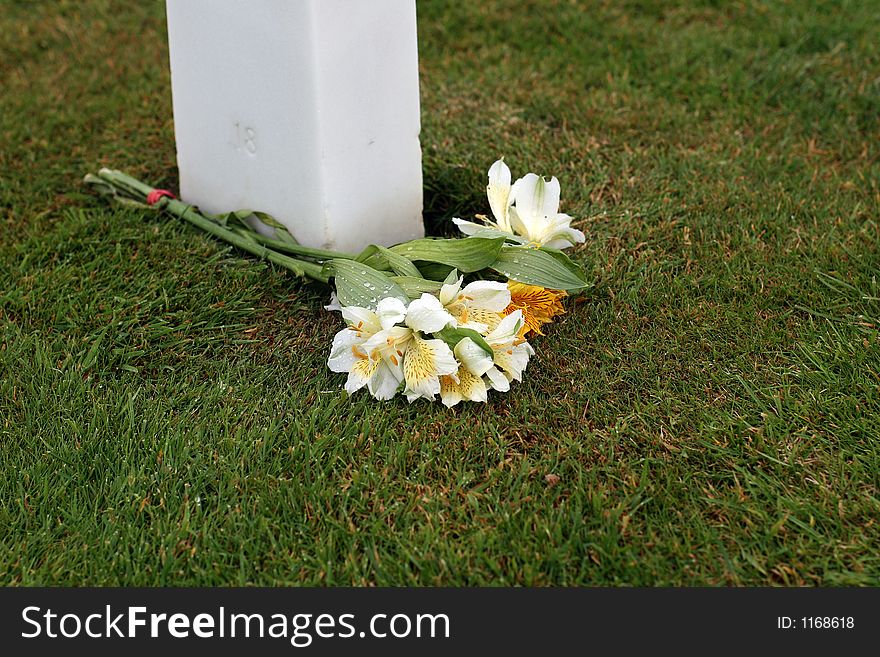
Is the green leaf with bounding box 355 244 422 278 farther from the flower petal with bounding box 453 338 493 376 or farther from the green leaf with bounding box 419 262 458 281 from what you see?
A: the flower petal with bounding box 453 338 493 376

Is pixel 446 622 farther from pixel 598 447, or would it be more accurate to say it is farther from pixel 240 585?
pixel 598 447

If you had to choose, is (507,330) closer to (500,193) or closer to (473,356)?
(473,356)

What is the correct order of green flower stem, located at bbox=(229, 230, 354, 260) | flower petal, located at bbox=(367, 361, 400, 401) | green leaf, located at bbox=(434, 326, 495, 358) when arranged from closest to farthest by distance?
green leaf, located at bbox=(434, 326, 495, 358) → flower petal, located at bbox=(367, 361, 400, 401) → green flower stem, located at bbox=(229, 230, 354, 260)

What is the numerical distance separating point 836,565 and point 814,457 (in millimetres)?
262

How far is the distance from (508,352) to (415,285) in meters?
0.25

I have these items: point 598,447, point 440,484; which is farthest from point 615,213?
point 440,484

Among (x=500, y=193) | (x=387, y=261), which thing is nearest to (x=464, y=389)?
(x=387, y=261)

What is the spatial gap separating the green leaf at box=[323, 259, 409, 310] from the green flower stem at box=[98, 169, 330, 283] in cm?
10

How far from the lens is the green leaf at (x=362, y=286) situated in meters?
2.06

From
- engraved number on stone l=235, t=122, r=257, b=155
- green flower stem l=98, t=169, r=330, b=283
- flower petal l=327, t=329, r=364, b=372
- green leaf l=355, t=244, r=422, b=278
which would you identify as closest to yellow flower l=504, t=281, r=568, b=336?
green leaf l=355, t=244, r=422, b=278

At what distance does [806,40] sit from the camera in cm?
344

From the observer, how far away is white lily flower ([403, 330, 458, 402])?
1.92m

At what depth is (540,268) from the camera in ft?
6.82

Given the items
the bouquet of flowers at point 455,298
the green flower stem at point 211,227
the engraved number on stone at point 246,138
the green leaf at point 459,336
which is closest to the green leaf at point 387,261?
the bouquet of flowers at point 455,298
